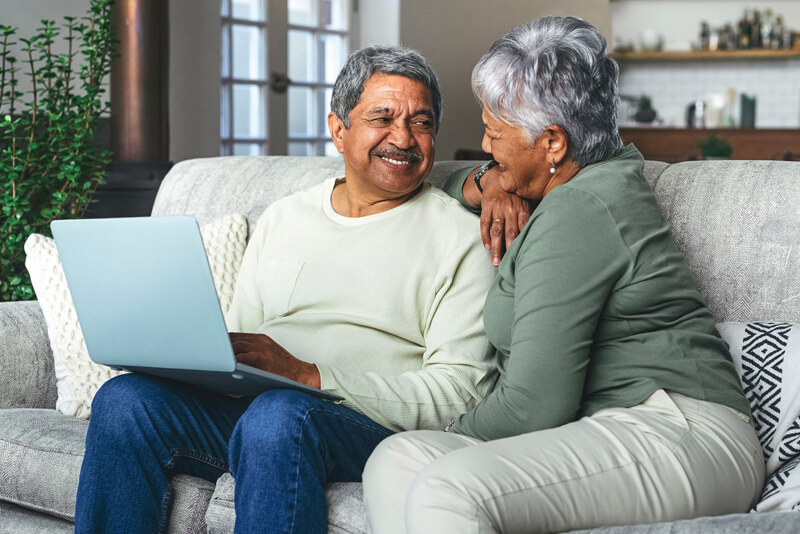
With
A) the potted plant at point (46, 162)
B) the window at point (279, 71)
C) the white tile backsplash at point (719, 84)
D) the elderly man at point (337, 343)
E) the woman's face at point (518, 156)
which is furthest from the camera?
the white tile backsplash at point (719, 84)

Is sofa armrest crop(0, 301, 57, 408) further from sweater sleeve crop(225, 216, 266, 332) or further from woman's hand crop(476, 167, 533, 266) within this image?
woman's hand crop(476, 167, 533, 266)

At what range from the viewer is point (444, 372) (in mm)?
1695

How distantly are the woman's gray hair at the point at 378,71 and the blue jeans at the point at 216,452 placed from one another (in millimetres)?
670

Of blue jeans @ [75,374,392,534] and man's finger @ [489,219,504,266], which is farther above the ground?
man's finger @ [489,219,504,266]

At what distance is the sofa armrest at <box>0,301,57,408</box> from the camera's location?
2.13 meters

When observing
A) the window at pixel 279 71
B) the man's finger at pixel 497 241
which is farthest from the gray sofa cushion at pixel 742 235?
the window at pixel 279 71

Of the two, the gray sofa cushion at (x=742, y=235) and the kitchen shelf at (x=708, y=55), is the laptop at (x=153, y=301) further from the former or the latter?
the kitchen shelf at (x=708, y=55)

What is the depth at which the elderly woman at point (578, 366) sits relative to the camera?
130cm

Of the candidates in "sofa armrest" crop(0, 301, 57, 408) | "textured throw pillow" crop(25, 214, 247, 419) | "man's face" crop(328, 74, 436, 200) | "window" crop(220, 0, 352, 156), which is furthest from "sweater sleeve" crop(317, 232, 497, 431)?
"window" crop(220, 0, 352, 156)

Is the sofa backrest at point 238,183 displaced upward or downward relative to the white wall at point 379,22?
downward

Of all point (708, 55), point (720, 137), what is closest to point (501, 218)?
point (720, 137)

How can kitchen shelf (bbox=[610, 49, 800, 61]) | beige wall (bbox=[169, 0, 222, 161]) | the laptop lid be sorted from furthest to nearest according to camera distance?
1. kitchen shelf (bbox=[610, 49, 800, 61])
2. beige wall (bbox=[169, 0, 222, 161])
3. the laptop lid

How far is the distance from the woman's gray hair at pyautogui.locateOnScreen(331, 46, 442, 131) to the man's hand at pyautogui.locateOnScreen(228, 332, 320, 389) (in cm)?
56

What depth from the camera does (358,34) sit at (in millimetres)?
5914
